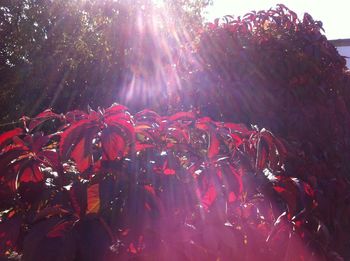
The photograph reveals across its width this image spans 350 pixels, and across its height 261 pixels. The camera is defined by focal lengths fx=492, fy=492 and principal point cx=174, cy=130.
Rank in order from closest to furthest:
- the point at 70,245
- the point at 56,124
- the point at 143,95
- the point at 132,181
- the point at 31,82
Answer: the point at 70,245 < the point at 132,181 < the point at 143,95 < the point at 56,124 < the point at 31,82

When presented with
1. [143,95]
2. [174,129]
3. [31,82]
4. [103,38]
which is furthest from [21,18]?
[174,129]

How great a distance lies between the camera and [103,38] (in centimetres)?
997

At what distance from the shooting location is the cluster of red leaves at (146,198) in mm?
1285

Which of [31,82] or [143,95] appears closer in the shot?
[143,95]

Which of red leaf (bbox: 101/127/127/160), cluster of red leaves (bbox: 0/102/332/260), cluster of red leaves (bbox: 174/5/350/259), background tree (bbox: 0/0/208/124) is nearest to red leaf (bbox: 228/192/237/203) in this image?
cluster of red leaves (bbox: 0/102/332/260)

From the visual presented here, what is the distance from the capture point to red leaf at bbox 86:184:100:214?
1.31 metres

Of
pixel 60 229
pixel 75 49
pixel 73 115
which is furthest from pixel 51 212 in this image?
pixel 75 49

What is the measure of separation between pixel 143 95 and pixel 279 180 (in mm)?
3026

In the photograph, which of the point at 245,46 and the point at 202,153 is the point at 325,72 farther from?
the point at 202,153

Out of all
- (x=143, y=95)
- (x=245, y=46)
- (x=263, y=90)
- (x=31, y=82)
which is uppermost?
(x=245, y=46)

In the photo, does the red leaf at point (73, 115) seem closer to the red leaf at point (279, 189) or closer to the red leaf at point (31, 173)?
the red leaf at point (31, 173)

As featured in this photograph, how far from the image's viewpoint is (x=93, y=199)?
1.34m

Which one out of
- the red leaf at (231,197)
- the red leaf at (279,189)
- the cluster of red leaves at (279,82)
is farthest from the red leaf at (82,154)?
the cluster of red leaves at (279,82)

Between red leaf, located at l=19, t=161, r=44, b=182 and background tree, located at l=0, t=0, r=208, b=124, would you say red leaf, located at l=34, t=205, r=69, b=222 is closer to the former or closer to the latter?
red leaf, located at l=19, t=161, r=44, b=182
